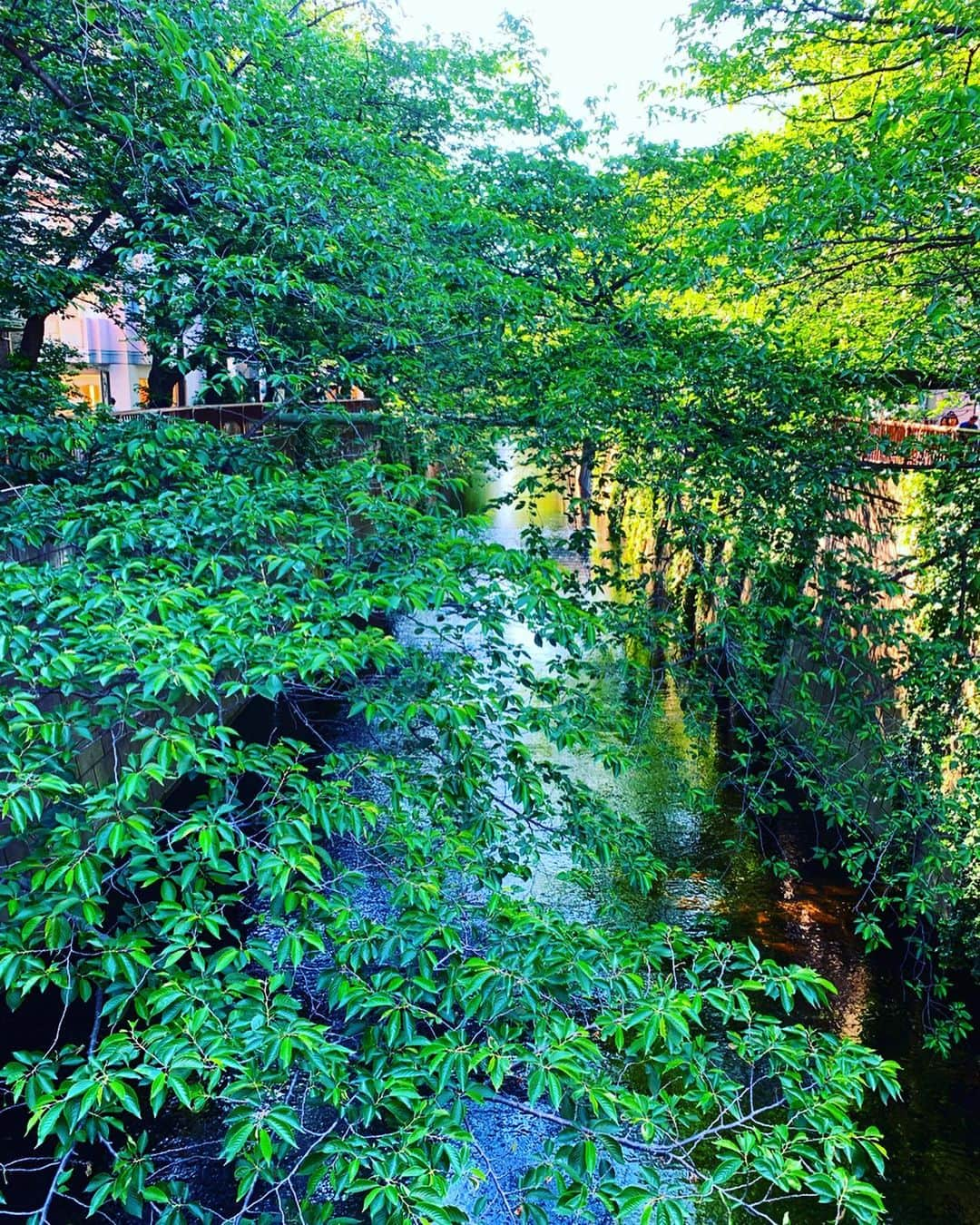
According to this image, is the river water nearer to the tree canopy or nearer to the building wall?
the tree canopy

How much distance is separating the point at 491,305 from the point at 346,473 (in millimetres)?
2759

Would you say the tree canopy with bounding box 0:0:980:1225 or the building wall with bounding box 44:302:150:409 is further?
the building wall with bounding box 44:302:150:409

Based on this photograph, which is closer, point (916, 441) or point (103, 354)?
point (916, 441)

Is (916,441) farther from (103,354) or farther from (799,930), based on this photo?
(103,354)

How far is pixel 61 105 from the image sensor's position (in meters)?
5.77

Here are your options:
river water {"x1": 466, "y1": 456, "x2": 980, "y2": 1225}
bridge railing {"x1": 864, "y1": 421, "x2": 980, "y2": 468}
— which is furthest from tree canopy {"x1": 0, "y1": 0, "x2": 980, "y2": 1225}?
river water {"x1": 466, "y1": 456, "x2": 980, "y2": 1225}

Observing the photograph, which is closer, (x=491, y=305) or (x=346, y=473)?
→ (x=346, y=473)

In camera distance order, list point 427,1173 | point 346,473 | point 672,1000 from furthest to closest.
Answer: point 346,473
point 672,1000
point 427,1173

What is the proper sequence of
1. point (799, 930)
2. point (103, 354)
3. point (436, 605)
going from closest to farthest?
1. point (436, 605)
2. point (799, 930)
3. point (103, 354)

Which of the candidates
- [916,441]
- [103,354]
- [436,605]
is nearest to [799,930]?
[916,441]

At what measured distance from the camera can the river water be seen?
210 inches

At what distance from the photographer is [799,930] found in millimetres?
7688

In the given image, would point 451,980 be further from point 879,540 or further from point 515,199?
point 515,199

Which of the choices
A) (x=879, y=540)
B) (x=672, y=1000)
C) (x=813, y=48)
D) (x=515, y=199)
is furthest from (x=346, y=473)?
(x=813, y=48)
